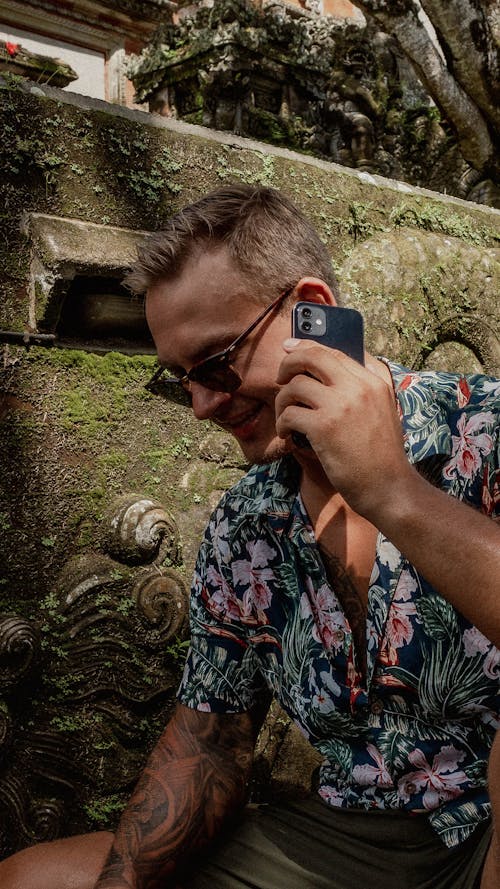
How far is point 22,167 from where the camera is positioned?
2188 millimetres

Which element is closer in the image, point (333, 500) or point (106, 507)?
point (333, 500)

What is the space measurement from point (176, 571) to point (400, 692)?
3.15 ft

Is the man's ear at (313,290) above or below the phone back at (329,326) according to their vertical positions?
above

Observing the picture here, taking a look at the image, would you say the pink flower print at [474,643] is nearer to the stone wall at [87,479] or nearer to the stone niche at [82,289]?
the stone wall at [87,479]

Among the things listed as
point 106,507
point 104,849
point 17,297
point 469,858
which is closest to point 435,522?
point 469,858

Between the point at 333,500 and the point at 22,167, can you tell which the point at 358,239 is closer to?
the point at 22,167

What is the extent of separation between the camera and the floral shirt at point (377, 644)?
1.47 meters

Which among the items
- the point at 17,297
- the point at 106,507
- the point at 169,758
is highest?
the point at 17,297

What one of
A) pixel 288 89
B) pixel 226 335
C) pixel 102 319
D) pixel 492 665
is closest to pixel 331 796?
pixel 492 665

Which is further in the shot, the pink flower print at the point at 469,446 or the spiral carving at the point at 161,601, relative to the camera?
the spiral carving at the point at 161,601

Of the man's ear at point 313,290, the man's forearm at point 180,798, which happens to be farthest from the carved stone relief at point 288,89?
Result: the man's forearm at point 180,798

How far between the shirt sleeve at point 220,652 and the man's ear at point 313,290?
527 mm

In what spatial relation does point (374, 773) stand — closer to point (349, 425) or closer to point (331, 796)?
point (331, 796)

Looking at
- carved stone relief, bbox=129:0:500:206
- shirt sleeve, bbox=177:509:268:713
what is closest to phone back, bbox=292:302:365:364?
shirt sleeve, bbox=177:509:268:713
